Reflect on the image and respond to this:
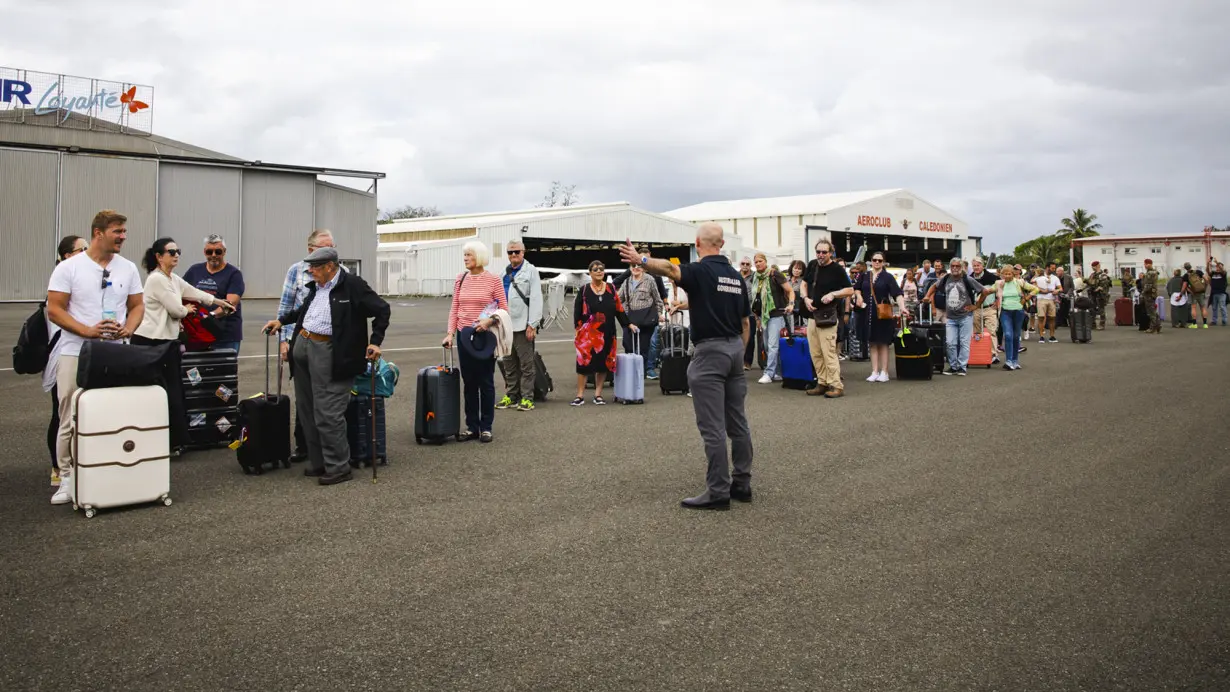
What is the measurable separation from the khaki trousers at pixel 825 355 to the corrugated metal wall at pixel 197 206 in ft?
99.6

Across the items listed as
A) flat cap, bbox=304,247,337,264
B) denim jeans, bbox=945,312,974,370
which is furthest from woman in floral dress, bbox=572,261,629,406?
denim jeans, bbox=945,312,974,370

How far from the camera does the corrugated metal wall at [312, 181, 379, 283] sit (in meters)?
40.7

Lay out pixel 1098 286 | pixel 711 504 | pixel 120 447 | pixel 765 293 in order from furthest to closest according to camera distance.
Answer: pixel 1098 286
pixel 765 293
pixel 711 504
pixel 120 447

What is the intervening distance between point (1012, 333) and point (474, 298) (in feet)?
35.4

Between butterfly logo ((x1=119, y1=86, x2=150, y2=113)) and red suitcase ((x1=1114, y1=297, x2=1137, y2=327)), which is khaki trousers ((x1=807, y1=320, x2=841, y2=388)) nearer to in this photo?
red suitcase ((x1=1114, y1=297, x2=1137, y2=327))

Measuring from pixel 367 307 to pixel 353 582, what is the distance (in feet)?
9.68

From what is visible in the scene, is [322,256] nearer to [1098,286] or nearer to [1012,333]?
[1012,333]

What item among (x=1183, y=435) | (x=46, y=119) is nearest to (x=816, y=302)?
(x=1183, y=435)

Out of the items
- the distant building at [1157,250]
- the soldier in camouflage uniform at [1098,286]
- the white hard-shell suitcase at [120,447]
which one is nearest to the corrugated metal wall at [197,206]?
the soldier in camouflage uniform at [1098,286]

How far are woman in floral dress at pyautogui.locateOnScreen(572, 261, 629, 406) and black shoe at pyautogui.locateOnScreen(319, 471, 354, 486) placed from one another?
4.53 meters

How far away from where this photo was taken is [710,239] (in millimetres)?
6422

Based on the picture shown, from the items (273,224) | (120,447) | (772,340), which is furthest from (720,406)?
(273,224)

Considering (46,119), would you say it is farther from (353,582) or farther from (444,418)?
(353,582)

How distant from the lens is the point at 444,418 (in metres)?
8.69
